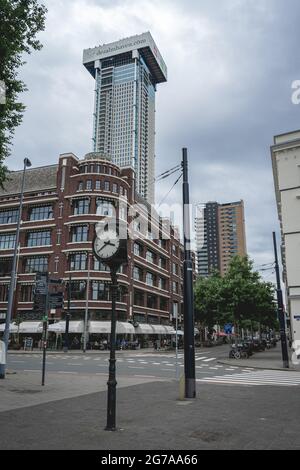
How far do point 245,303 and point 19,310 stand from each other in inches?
1148

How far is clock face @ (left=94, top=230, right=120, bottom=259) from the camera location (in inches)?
308

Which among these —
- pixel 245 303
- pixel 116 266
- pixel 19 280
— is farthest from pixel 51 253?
pixel 116 266

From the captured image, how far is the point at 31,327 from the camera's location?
155ft

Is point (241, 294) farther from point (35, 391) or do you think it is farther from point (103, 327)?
point (35, 391)

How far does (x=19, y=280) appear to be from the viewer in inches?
2074

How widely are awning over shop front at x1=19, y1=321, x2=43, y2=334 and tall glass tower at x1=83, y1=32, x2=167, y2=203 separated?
121262 millimetres

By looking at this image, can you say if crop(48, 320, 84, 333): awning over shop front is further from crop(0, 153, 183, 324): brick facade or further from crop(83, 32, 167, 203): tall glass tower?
crop(83, 32, 167, 203): tall glass tower

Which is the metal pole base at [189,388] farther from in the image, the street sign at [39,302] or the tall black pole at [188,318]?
the street sign at [39,302]

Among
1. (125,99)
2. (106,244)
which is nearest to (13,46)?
(106,244)

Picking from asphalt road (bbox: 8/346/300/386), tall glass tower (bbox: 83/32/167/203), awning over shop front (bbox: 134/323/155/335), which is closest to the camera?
asphalt road (bbox: 8/346/300/386)

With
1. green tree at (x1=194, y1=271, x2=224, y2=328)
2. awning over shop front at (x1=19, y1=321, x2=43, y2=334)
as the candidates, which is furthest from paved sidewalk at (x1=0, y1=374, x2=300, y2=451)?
awning over shop front at (x1=19, y1=321, x2=43, y2=334)

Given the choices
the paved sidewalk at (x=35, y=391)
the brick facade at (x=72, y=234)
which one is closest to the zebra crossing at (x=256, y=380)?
the paved sidewalk at (x=35, y=391)
